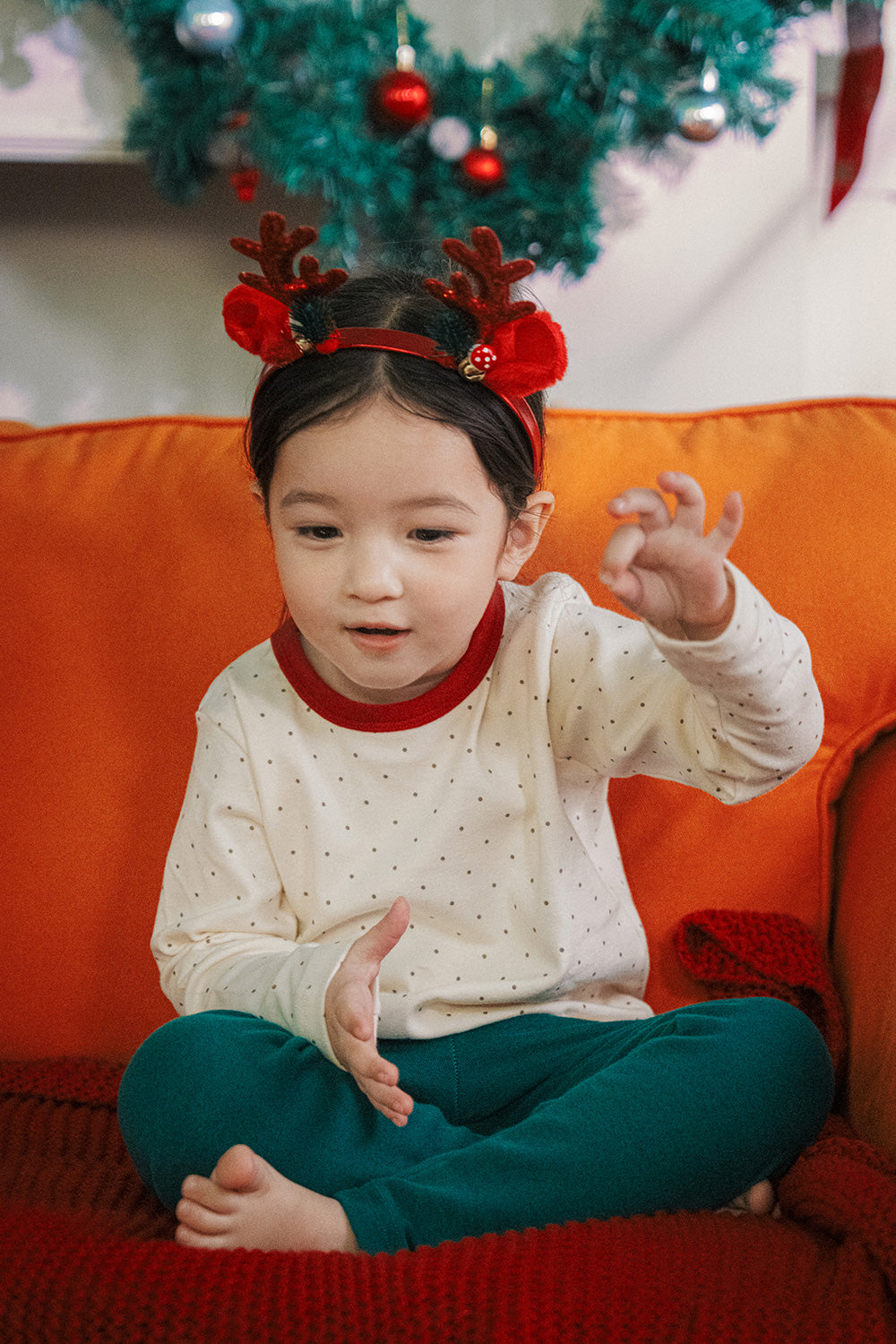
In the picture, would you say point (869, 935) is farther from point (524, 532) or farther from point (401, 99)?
point (401, 99)

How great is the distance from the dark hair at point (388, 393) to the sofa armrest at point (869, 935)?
1.22ft

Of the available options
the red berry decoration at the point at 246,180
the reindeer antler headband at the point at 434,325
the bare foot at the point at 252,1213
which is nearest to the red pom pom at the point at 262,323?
the reindeer antler headband at the point at 434,325

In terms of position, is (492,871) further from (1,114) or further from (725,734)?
(1,114)

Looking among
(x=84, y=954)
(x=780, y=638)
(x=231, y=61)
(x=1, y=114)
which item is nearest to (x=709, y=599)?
(x=780, y=638)

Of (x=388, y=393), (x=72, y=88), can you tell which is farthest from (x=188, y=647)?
(x=72, y=88)

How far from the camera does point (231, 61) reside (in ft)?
3.87

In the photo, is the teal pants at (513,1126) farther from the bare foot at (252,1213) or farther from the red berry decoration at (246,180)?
the red berry decoration at (246,180)

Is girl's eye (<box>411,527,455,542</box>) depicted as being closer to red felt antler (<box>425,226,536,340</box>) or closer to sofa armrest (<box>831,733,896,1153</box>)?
red felt antler (<box>425,226,536,340</box>)

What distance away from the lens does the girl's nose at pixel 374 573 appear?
70cm

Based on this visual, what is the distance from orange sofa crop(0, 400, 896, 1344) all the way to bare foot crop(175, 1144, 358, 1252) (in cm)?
9

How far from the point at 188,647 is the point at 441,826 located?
316 millimetres

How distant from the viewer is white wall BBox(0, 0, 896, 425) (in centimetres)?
147

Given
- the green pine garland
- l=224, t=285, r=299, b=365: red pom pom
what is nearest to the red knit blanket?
l=224, t=285, r=299, b=365: red pom pom

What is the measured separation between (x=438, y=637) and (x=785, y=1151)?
1.26 ft
